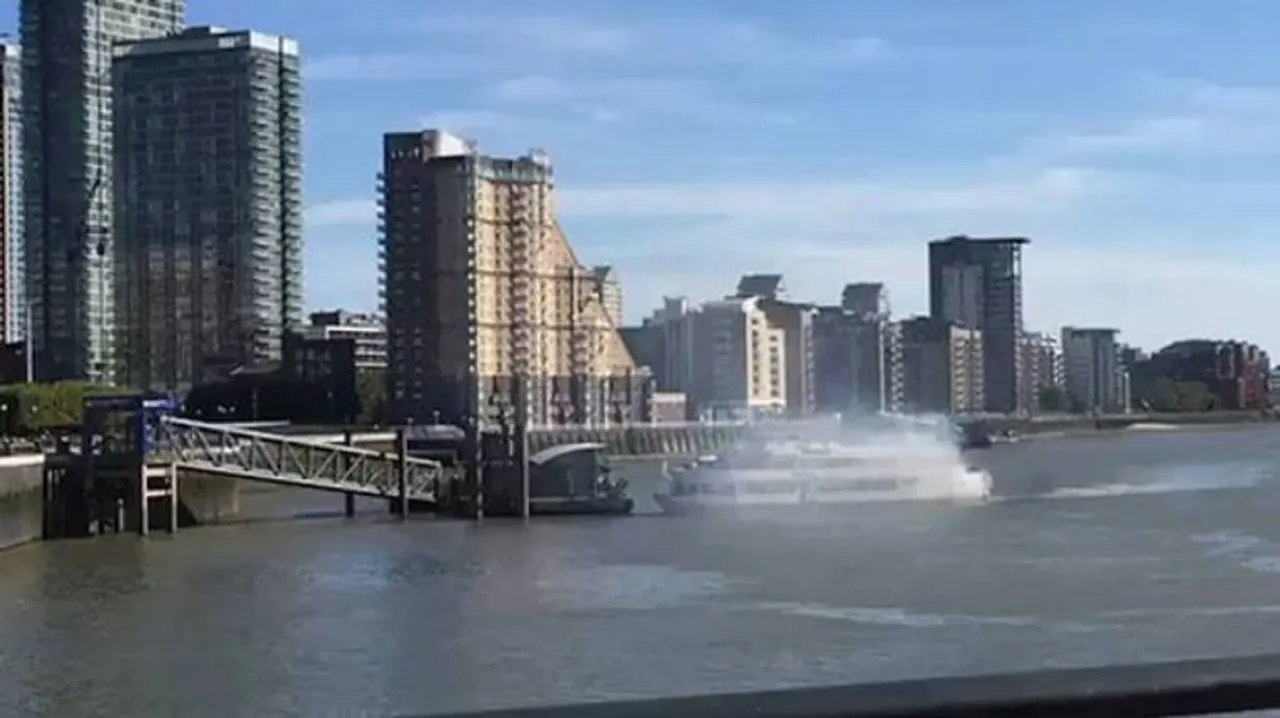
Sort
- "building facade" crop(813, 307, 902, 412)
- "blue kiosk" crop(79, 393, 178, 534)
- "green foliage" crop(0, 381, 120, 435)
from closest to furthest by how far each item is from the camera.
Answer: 1. "blue kiosk" crop(79, 393, 178, 534)
2. "green foliage" crop(0, 381, 120, 435)
3. "building facade" crop(813, 307, 902, 412)

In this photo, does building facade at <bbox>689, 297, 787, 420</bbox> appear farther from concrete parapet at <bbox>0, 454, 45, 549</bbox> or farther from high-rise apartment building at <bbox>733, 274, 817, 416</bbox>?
concrete parapet at <bbox>0, 454, 45, 549</bbox>

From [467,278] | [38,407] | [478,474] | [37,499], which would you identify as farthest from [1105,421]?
[37,499]

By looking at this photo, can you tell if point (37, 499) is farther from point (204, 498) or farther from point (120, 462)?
point (204, 498)

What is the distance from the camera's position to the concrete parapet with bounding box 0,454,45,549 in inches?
1742

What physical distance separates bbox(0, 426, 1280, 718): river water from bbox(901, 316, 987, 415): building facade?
125431mm

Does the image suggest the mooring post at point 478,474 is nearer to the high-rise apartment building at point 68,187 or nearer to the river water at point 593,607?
the river water at point 593,607

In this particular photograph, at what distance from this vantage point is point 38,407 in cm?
7206

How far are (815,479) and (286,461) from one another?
654 inches

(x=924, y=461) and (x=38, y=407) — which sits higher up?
(x=38, y=407)

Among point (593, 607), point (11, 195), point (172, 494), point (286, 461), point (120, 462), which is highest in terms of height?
point (11, 195)

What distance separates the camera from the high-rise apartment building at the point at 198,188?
12062 cm

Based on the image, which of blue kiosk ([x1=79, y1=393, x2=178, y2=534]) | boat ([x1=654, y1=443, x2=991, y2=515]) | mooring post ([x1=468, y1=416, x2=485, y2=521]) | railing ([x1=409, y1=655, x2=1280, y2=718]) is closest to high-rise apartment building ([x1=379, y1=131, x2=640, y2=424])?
boat ([x1=654, y1=443, x2=991, y2=515])

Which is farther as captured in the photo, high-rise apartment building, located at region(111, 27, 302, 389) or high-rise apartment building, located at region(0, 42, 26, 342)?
high-rise apartment building, located at region(111, 27, 302, 389)

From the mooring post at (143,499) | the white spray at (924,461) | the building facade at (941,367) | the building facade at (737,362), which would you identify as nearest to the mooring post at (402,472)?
the mooring post at (143,499)
